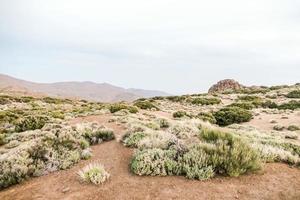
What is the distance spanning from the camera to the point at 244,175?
7.05 meters

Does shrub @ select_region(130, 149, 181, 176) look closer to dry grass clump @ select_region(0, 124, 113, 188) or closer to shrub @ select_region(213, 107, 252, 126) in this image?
dry grass clump @ select_region(0, 124, 113, 188)

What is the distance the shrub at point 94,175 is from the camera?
6828mm

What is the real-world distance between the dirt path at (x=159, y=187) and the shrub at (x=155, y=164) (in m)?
0.18

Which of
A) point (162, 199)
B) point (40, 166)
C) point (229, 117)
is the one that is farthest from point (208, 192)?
point (229, 117)

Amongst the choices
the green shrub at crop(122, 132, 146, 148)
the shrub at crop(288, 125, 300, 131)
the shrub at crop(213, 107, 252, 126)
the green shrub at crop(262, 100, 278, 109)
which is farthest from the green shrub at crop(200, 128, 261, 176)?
the green shrub at crop(262, 100, 278, 109)

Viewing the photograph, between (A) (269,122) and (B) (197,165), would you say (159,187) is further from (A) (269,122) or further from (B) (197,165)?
(A) (269,122)

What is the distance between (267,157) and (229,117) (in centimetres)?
1555

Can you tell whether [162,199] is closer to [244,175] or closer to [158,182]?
[158,182]

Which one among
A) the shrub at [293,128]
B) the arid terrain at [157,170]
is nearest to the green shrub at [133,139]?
the arid terrain at [157,170]

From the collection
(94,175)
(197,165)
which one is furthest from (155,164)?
(94,175)

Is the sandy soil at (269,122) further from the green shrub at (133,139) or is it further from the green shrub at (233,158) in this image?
the green shrub at (233,158)

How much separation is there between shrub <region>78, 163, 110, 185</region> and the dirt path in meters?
0.14

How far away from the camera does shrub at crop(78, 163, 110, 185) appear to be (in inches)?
269

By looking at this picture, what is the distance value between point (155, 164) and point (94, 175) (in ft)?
4.81
